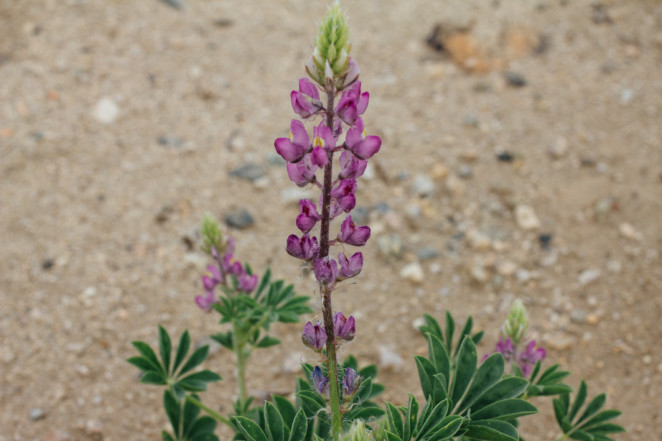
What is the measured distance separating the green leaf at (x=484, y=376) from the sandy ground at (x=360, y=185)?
1.15 meters

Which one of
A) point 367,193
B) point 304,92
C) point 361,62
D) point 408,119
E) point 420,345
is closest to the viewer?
point 304,92

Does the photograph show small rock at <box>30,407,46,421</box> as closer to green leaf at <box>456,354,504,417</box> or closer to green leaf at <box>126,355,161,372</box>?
green leaf at <box>126,355,161,372</box>

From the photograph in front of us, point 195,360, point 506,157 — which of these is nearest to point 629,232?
point 506,157

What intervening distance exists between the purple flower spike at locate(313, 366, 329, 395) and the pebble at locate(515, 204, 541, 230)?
244cm

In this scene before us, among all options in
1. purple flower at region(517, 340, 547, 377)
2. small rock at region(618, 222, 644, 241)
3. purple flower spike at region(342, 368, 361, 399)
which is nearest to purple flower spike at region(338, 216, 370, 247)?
purple flower spike at region(342, 368, 361, 399)

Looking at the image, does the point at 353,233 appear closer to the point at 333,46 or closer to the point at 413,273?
the point at 333,46

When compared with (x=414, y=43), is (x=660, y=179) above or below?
below

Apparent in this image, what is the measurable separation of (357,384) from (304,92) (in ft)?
2.55

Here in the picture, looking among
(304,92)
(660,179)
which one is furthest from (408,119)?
(304,92)

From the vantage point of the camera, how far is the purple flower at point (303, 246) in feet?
5.34

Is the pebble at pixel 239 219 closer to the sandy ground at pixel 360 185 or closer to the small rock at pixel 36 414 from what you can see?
the sandy ground at pixel 360 185

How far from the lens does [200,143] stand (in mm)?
4230

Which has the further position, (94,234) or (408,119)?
(408,119)

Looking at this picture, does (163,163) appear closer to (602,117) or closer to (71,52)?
(71,52)
